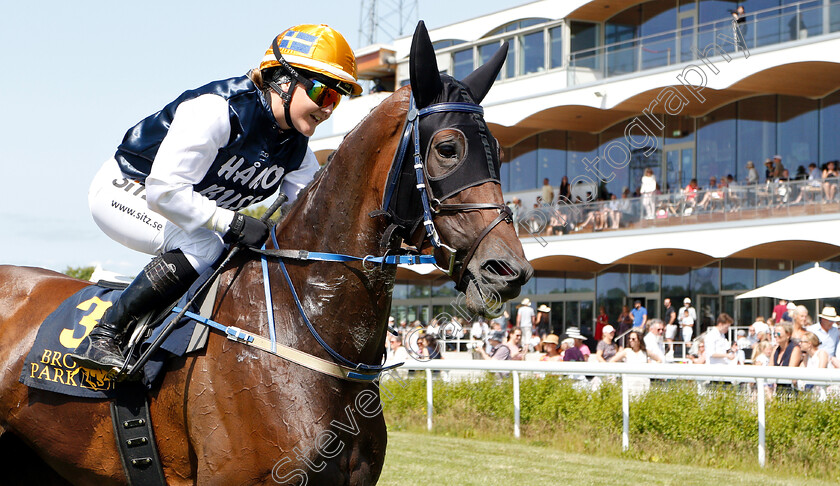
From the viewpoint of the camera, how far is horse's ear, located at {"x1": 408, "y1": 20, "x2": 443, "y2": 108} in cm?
262

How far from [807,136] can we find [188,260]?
17294 millimetres

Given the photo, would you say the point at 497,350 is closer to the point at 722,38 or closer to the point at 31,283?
the point at 31,283

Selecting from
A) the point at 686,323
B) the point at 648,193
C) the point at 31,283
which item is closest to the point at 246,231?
the point at 31,283

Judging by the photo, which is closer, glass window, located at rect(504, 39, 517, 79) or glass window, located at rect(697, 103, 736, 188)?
glass window, located at rect(697, 103, 736, 188)

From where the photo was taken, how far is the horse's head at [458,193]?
8.00ft

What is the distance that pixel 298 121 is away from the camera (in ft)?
10.0

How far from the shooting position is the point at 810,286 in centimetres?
1271

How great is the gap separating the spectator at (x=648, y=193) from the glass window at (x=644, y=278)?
104 inches

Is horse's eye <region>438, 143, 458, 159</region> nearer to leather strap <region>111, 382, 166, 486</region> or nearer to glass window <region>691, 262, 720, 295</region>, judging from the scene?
leather strap <region>111, 382, 166, 486</region>

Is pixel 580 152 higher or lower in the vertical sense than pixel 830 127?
higher

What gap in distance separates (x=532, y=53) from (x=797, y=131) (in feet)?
24.8

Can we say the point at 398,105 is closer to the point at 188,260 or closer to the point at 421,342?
the point at 188,260

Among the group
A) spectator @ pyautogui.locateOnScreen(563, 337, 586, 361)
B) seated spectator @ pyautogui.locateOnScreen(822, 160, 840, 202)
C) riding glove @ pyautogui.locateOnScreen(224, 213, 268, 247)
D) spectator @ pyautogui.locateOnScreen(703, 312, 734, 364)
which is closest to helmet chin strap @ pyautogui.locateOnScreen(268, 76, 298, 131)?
riding glove @ pyautogui.locateOnScreen(224, 213, 268, 247)

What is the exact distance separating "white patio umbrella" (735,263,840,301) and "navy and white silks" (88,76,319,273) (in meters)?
10.9
